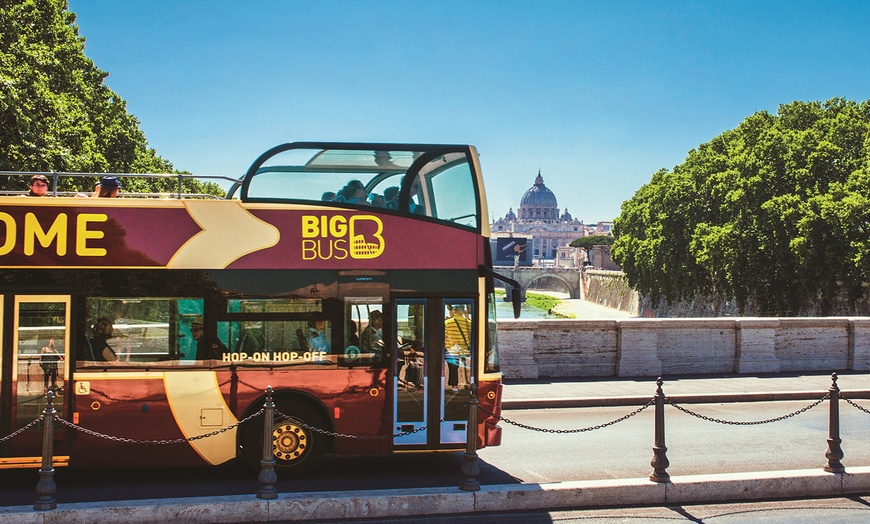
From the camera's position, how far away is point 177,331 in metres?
9.18

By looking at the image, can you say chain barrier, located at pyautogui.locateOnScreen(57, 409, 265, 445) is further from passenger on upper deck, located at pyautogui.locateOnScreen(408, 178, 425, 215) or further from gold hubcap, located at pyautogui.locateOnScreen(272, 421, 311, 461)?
passenger on upper deck, located at pyautogui.locateOnScreen(408, 178, 425, 215)

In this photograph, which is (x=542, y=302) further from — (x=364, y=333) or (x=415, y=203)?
(x=364, y=333)

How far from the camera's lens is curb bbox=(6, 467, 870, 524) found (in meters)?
7.88

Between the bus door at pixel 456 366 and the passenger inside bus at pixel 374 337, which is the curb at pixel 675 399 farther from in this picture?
the passenger inside bus at pixel 374 337

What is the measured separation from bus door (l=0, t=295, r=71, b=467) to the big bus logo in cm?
240

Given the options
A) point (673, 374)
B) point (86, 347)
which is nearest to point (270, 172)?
point (86, 347)

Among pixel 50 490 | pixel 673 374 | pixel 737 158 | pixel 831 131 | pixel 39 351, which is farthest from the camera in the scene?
pixel 737 158

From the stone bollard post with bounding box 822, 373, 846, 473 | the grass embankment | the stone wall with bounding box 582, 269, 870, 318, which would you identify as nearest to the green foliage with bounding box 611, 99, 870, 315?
the stone wall with bounding box 582, 269, 870, 318

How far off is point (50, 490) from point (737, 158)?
48623 mm

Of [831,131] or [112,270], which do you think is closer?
[112,270]

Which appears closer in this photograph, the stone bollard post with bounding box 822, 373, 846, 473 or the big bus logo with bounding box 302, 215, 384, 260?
the stone bollard post with bounding box 822, 373, 846, 473

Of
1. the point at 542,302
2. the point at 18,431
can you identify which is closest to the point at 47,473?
the point at 18,431

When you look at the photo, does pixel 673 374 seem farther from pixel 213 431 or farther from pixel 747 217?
pixel 747 217

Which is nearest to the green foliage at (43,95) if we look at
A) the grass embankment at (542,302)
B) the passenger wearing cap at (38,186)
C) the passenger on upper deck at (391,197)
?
the passenger wearing cap at (38,186)
